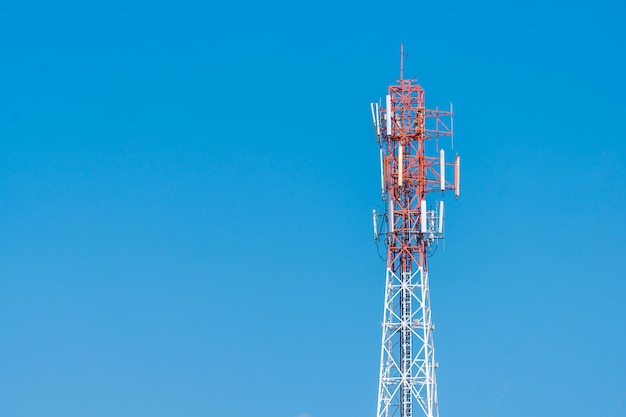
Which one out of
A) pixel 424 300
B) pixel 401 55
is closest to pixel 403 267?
pixel 424 300

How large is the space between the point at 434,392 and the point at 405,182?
1161cm

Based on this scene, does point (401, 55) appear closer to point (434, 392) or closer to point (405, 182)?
point (405, 182)

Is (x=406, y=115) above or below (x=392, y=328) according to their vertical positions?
above

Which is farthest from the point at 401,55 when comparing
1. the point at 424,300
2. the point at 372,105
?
the point at 424,300

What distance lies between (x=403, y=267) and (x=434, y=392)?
706 centimetres

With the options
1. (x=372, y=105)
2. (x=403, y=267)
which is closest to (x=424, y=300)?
(x=403, y=267)

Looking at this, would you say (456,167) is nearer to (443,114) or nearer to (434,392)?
(443,114)

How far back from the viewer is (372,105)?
143 meters

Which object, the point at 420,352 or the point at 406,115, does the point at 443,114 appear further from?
the point at 420,352

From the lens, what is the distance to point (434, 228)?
142 m

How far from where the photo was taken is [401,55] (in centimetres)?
14325

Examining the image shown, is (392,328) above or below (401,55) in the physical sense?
below

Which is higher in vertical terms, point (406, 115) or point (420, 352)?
point (406, 115)

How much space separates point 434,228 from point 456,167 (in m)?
3.62
